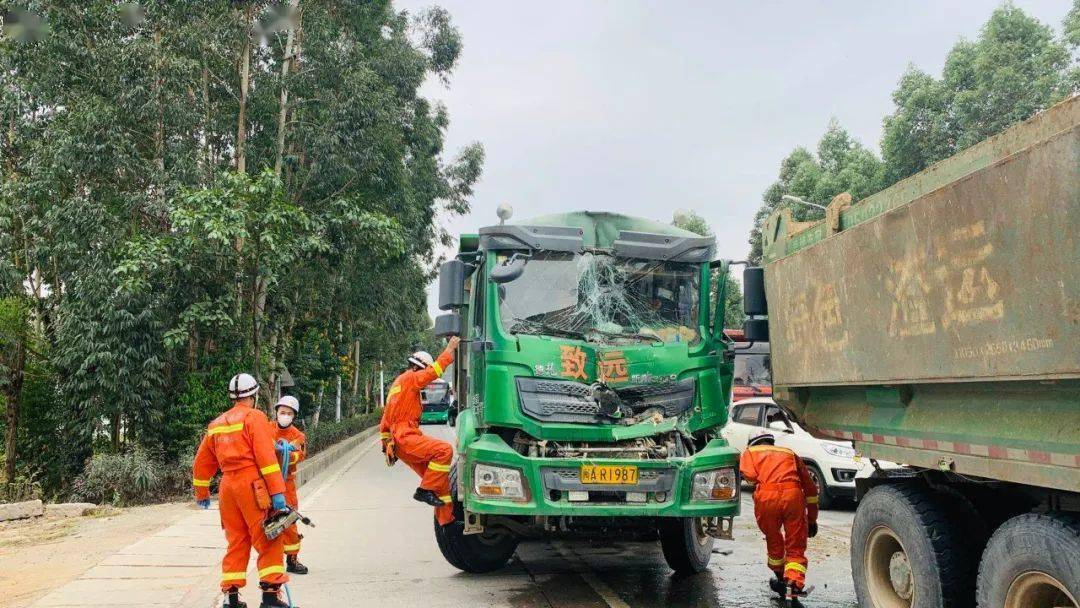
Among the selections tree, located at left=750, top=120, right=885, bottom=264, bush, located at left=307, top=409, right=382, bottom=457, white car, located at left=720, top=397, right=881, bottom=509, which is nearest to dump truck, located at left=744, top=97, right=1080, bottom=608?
white car, located at left=720, top=397, right=881, bottom=509

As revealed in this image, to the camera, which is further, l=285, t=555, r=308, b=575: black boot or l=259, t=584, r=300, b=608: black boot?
l=285, t=555, r=308, b=575: black boot

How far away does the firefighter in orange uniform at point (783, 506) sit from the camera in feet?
20.4

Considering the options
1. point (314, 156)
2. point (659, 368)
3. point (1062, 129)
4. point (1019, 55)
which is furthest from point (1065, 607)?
point (1019, 55)

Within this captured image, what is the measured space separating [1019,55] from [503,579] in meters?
26.9

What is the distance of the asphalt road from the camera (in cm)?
656

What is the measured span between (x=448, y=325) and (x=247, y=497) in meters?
2.10

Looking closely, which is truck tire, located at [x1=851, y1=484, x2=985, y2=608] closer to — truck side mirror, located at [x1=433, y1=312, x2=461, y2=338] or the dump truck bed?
the dump truck bed

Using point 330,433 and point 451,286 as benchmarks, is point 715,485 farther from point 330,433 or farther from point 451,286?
point 330,433

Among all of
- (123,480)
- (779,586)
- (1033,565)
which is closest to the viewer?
(1033,565)

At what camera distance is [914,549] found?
15.3 feet

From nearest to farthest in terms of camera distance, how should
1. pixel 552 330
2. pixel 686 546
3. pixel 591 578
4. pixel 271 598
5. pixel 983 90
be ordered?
pixel 271 598 → pixel 552 330 → pixel 686 546 → pixel 591 578 → pixel 983 90

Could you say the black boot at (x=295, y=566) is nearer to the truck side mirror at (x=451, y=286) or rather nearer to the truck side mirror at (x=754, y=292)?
the truck side mirror at (x=451, y=286)

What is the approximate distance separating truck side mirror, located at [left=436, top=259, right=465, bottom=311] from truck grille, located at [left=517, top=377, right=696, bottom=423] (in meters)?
1.01

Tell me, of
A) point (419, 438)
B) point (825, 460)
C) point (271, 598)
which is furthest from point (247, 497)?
point (825, 460)
